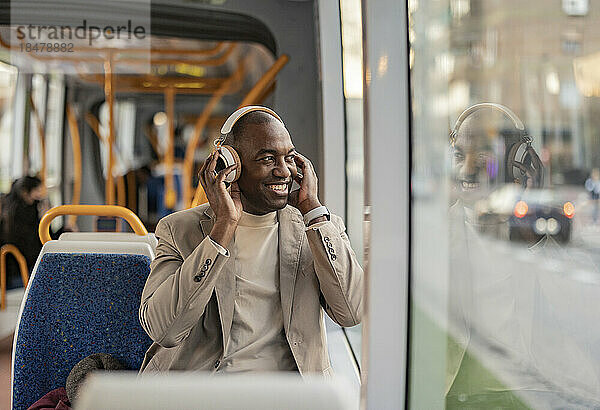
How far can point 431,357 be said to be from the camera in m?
1.60

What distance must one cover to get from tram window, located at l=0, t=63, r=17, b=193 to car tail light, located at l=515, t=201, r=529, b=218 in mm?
1892

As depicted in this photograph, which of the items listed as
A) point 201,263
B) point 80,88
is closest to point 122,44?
point 80,88

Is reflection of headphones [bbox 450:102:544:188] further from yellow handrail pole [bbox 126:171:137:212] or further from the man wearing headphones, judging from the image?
yellow handrail pole [bbox 126:171:137:212]

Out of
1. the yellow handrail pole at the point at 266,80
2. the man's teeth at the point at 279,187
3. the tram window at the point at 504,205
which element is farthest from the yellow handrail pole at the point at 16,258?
the tram window at the point at 504,205

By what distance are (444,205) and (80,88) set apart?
1.61 meters

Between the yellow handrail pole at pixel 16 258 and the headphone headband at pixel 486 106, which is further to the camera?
the yellow handrail pole at pixel 16 258

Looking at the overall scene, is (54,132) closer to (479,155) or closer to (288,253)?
(288,253)

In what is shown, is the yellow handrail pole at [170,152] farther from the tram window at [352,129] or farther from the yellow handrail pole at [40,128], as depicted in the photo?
the tram window at [352,129]

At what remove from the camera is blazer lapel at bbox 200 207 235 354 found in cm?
155

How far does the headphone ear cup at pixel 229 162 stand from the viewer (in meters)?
1.57

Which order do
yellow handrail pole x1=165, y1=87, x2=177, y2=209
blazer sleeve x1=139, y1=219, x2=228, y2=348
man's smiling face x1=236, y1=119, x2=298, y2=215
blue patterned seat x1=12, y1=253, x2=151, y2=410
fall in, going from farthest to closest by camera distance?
yellow handrail pole x1=165, y1=87, x2=177, y2=209
blue patterned seat x1=12, y1=253, x2=151, y2=410
man's smiling face x1=236, y1=119, x2=298, y2=215
blazer sleeve x1=139, y1=219, x2=228, y2=348

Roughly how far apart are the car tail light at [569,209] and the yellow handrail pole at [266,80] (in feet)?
5.21

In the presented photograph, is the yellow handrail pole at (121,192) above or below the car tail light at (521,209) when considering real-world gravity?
above

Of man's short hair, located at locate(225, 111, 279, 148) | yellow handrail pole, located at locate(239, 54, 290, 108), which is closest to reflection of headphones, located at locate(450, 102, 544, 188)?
man's short hair, located at locate(225, 111, 279, 148)
